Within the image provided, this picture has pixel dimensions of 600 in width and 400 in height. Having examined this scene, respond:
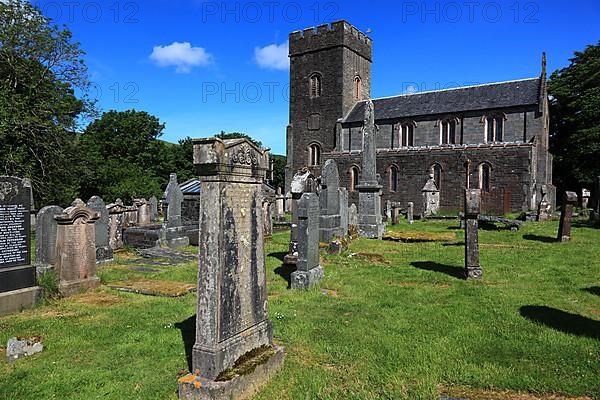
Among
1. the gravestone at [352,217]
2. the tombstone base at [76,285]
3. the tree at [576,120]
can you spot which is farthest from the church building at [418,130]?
the tombstone base at [76,285]

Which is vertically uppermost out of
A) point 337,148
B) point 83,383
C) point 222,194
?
point 337,148

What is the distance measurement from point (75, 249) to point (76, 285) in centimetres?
72

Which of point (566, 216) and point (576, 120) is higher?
point (576, 120)

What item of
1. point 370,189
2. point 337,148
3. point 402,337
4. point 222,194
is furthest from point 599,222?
point 337,148

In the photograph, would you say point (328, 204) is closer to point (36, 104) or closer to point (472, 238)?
point (472, 238)

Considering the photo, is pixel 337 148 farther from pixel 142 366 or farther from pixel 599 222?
pixel 142 366

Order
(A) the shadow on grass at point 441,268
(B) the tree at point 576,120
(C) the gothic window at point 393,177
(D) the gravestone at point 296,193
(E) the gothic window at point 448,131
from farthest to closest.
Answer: (E) the gothic window at point 448,131 < (B) the tree at point 576,120 < (C) the gothic window at point 393,177 < (D) the gravestone at point 296,193 < (A) the shadow on grass at point 441,268

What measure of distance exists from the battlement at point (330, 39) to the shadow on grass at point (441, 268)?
32579 millimetres

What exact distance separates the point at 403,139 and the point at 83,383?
35.8 meters

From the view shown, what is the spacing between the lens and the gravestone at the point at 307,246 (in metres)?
7.86

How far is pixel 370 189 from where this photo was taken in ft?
49.2

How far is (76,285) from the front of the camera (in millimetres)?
7895

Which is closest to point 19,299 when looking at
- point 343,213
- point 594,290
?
point 343,213

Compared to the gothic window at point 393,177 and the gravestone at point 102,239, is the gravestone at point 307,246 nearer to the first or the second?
the gravestone at point 102,239
